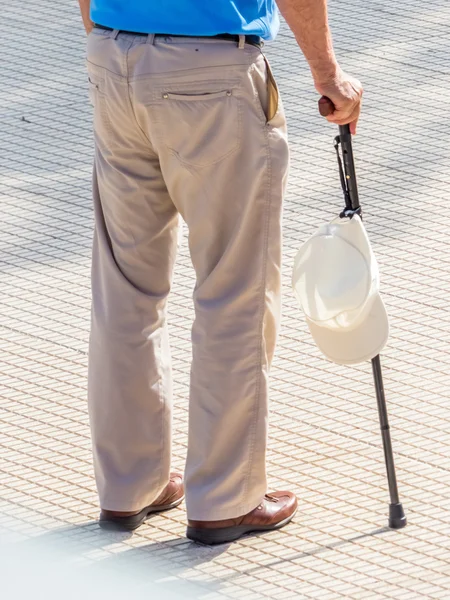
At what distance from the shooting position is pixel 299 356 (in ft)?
11.1

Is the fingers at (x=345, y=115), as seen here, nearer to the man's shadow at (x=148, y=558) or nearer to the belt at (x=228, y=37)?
the belt at (x=228, y=37)

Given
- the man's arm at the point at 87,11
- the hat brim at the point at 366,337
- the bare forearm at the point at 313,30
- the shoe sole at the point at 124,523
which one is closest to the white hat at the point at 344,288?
the hat brim at the point at 366,337

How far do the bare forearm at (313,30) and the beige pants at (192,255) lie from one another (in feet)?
0.30

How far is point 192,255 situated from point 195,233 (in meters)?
0.06

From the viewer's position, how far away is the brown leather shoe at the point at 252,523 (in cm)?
Result: 260

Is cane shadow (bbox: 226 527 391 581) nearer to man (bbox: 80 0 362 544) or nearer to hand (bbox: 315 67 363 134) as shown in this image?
man (bbox: 80 0 362 544)

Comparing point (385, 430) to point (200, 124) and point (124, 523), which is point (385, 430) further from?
point (200, 124)

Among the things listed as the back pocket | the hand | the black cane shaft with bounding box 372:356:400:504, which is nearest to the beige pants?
the back pocket

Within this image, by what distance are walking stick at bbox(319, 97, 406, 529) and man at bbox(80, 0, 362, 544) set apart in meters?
0.06

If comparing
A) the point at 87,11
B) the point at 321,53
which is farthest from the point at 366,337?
the point at 87,11

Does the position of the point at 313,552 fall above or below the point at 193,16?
below

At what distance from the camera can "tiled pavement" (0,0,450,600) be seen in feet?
8.38

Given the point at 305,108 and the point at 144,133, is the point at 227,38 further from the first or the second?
the point at 305,108

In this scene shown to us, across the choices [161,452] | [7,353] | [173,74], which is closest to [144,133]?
[173,74]
